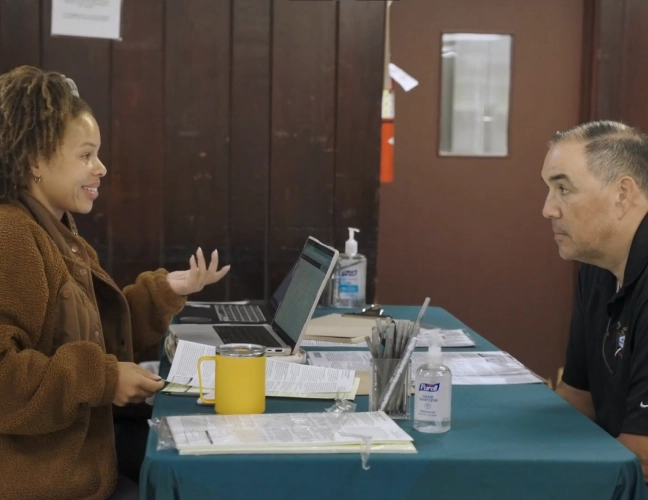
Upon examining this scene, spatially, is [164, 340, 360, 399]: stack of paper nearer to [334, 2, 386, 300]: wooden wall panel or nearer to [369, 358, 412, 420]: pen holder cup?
[369, 358, 412, 420]: pen holder cup

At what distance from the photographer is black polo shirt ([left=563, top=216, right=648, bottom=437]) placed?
1509 mm

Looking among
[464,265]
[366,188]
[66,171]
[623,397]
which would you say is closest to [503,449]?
[623,397]

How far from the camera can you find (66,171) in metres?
1.64

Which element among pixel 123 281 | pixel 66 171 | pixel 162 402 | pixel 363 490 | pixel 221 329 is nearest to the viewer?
pixel 363 490

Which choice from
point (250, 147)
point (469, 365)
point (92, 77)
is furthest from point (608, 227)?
point (92, 77)

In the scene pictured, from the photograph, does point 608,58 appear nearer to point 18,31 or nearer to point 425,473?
point 18,31

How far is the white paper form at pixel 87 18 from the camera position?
275 cm

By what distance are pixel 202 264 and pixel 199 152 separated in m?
0.99

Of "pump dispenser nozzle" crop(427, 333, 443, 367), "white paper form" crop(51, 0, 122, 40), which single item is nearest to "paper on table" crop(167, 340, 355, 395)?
"pump dispenser nozzle" crop(427, 333, 443, 367)

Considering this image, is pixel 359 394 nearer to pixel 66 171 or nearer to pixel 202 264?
pixel 202 264

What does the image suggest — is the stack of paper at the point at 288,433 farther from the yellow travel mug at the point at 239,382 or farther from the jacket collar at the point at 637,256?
the jacket collar at the point at 637,256

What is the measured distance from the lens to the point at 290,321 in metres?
1.91

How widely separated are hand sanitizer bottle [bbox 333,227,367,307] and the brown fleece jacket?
42.5 inches

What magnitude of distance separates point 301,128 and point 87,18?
77 cm
